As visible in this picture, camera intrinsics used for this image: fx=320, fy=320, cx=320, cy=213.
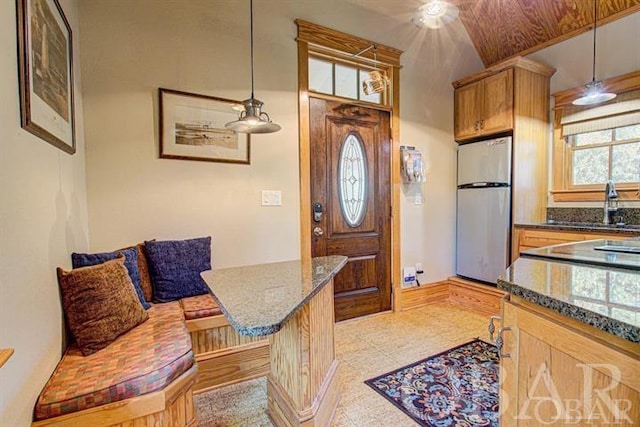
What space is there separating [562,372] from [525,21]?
3.80 metres

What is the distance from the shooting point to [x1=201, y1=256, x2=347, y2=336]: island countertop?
0.97m

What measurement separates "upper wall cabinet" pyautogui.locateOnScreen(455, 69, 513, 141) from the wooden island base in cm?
274

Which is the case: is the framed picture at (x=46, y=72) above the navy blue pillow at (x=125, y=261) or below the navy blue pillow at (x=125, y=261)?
above

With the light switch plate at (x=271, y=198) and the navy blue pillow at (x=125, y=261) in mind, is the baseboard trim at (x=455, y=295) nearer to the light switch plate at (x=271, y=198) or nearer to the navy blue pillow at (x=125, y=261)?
the light switch plate at (x=271, y=198)

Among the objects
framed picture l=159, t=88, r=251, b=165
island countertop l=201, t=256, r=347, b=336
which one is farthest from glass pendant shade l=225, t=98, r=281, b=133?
island countertop l=201, t=256, r=347, b=336

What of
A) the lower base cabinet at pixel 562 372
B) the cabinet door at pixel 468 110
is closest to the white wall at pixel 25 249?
the lower base cabinet at pixel 562 372

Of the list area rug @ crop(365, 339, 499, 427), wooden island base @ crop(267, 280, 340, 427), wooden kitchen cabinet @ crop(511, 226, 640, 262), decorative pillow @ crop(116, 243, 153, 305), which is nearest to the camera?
wooden island base @ crop(267, 280, 340, 427)

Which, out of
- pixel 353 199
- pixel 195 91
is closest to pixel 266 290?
pixel 195 91

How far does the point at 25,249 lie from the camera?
→ 1.20 m

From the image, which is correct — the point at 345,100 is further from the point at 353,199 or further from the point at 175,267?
the point at 175,267

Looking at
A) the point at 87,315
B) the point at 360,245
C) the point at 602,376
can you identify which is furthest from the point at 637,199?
the point at 87,315

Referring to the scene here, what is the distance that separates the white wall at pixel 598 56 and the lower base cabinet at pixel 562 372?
3027 mm

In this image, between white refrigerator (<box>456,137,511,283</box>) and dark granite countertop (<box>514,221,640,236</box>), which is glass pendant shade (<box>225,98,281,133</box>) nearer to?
white refrigerator (<box>456,137,511,283</box>)

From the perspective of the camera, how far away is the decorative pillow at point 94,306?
57.9 inches
